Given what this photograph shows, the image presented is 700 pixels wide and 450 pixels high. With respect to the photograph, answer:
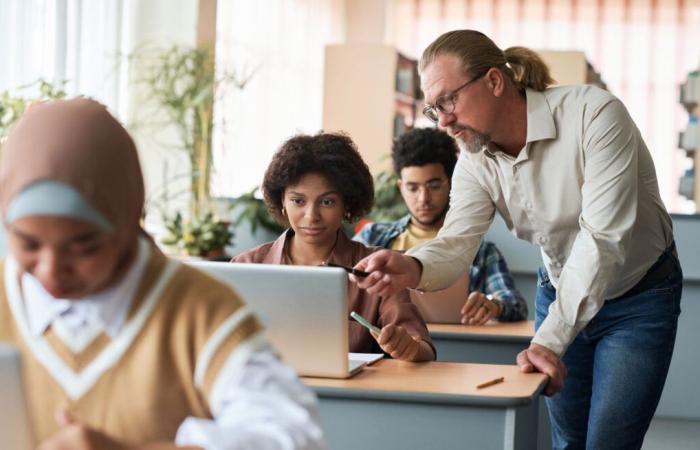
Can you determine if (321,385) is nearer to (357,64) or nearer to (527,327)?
(527,327)

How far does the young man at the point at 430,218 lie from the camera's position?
138 inches

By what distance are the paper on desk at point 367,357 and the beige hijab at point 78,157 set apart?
4.56 ft

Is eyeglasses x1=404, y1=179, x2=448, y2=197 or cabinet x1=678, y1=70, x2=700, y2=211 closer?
eyeglasses x1=404, y1=179, x2=448, y2=197

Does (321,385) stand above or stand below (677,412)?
above

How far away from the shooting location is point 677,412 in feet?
15.3

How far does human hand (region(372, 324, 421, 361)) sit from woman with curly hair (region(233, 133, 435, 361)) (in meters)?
0.21

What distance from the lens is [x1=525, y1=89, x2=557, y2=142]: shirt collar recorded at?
7.16 feet

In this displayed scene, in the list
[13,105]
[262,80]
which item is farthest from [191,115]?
[262,80]

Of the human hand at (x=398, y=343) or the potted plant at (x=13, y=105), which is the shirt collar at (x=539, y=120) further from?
the potted plant at (x=13, y=105)

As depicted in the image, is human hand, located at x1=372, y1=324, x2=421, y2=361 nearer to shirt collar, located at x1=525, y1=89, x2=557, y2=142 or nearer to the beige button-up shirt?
the beige button-up shirt

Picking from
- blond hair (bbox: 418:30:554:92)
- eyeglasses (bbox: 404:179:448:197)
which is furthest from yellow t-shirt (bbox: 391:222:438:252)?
blond hair (bbox: 418:30:554:92)

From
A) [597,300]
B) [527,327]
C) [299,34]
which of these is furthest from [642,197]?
[299,34]

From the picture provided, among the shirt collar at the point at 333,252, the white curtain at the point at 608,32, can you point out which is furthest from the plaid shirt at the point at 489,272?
the white curtain at the point at 608,32

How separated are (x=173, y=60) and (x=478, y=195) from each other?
3251 mm
